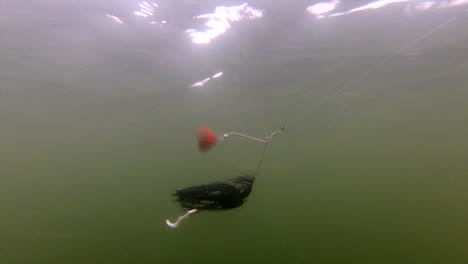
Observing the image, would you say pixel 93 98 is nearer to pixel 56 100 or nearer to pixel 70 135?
pixel 56 100

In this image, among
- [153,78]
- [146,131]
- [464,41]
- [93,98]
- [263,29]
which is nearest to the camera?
[263,29]

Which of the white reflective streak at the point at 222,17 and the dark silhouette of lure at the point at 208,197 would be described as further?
the white reflective streak at the point at 222,17

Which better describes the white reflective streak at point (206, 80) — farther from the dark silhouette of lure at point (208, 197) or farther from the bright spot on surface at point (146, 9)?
the dark silhouette of lure at point (208, 197)

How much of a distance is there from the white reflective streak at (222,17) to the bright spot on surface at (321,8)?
1.43 m

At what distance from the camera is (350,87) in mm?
14164

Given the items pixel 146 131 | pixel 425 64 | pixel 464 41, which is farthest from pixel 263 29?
pixel 146 131

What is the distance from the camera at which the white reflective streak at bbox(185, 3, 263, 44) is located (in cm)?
698

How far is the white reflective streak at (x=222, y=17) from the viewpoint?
6984 millimetres

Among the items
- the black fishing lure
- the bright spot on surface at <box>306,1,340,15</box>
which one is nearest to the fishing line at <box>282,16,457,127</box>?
the bright spot on surface at <box>306,1,340,15</box>

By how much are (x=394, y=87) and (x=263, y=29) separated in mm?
10319

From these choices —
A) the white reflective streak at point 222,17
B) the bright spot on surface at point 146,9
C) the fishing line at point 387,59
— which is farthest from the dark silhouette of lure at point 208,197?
the fishing line at point 387,59

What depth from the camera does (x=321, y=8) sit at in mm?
7078

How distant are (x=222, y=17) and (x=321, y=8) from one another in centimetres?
285

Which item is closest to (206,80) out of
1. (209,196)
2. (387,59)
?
(387,59)
